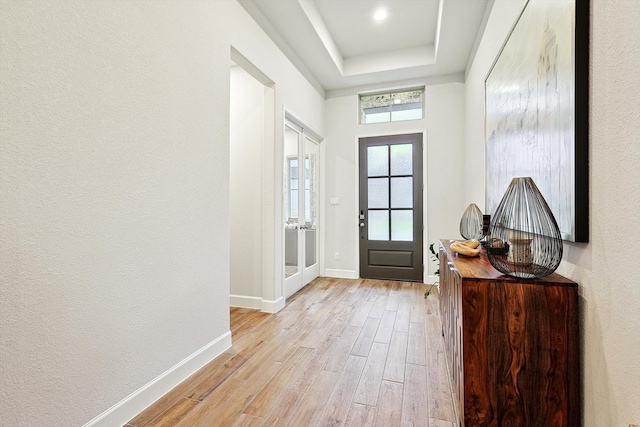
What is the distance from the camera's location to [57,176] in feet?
4.09

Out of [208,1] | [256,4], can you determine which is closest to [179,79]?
[208,1]

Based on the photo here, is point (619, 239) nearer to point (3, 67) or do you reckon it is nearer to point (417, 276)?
point (3, 67)

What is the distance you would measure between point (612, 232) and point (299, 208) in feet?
10.6

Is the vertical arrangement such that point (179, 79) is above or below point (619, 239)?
above

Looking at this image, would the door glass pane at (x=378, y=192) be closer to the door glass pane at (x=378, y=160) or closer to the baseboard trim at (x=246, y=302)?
the door glass pane at (x=378, y=160)

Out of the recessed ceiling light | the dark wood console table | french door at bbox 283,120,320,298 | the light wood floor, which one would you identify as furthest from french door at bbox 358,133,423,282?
the dark wood console table

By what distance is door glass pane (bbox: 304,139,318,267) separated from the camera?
4254 mm

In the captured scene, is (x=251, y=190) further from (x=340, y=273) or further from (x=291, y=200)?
(x=340, y=273)

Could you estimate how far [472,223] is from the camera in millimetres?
2504

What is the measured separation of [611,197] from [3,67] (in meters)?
2.16

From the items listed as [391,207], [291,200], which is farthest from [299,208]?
[391,207]

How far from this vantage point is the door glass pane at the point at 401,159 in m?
4.42

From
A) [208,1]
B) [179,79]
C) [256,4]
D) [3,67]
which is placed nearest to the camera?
[3,67]

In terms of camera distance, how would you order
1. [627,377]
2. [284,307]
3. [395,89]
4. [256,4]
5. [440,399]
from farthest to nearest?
[395,89] < [284,307] < [256,4] < [440,399] < [627,377]
